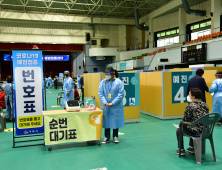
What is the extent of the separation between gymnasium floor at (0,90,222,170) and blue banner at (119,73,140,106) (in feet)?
5.99

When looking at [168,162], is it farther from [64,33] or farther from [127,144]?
[64,33]

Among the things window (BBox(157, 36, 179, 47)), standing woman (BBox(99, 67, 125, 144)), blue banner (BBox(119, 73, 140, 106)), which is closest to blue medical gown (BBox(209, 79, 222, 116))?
blue banner (BBox(119, 73, 140, 106))

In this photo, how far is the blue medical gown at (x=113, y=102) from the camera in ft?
14.9

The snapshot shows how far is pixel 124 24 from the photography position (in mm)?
28078

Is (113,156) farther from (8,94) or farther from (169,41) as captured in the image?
(169,41)

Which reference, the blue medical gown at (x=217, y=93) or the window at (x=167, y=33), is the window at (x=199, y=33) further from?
the blue medical gown at (x=217, y=93)

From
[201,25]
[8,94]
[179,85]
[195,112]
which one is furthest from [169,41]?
[195,112]

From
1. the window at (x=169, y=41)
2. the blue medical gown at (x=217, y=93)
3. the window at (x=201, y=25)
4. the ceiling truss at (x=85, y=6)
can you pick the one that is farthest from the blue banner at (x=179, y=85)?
the ceiling truss at (x=85, y=6)

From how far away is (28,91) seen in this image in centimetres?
448

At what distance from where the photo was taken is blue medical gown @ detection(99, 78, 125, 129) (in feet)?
14.9

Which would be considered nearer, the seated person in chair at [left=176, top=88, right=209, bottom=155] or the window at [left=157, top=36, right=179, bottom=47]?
the seated person in chair at [left=176, top=88, right=209, bottom=155]

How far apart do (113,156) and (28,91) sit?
7.34 feet

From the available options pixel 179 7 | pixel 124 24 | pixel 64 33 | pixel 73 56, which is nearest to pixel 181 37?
pixel 179 7

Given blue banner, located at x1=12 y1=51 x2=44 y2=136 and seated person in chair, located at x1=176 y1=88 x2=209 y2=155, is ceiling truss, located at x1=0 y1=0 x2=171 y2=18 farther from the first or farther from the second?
seated person in chair, located at x1=176 y1=88 x2=209 y2=155
